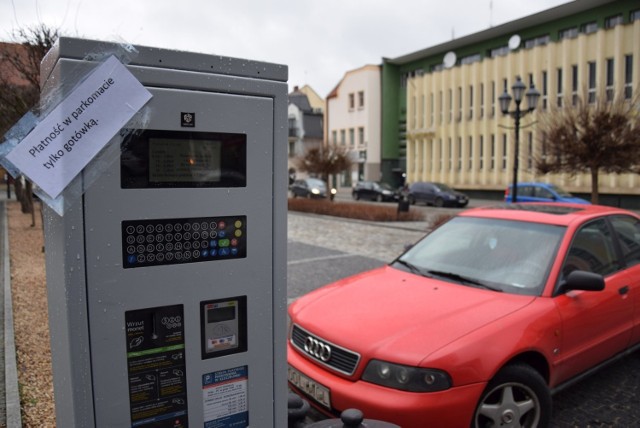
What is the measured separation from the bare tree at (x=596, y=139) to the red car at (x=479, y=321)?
11.9 metres

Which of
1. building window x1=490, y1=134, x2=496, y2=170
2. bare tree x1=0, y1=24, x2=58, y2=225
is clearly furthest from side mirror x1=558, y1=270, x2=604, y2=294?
building window x1=490, y1=134, x2=496, y2=170

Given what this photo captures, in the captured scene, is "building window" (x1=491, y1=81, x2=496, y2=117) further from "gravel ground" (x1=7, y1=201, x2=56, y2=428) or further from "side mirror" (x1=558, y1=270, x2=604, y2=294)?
"side mirror" (x1=558, y1=270, x2=604, y2=294)

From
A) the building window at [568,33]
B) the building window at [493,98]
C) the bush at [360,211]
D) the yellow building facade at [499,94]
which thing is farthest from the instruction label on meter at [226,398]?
the building window at [493,98]

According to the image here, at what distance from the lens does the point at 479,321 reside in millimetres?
3064

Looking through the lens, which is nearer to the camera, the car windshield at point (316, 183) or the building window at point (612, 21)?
the building window at point (612, 21)

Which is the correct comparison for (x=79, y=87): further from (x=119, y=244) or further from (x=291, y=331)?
(x=291, y=331)

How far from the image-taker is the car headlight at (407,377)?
107 inches

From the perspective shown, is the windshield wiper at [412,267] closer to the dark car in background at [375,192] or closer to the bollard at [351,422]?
the bollard at [351,422]

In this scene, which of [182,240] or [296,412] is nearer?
[182,240]

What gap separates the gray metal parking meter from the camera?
133 centimetres

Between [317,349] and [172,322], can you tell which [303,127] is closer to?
[317,349]

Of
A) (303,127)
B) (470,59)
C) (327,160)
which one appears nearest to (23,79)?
(327,160)

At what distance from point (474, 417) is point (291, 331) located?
138 centimetres

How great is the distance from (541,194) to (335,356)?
20819 millimetres
